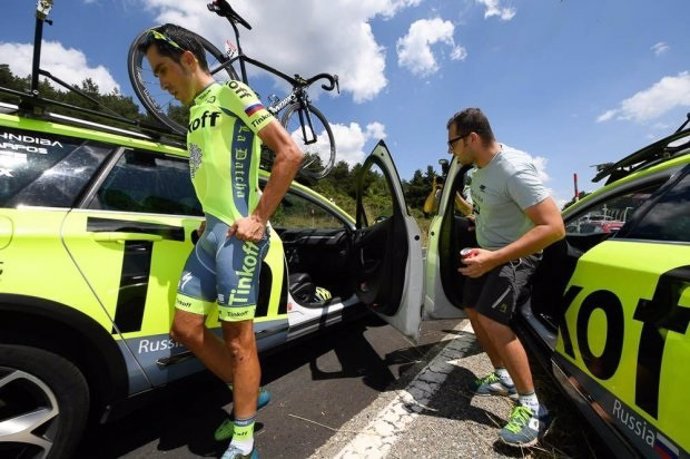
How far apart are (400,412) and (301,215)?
1932mm

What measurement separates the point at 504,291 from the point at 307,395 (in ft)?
4.62

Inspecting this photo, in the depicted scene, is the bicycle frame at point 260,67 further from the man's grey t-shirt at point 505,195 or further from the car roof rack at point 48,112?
the man's grey t-shirt at point 505,195

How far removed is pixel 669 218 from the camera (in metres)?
1.54

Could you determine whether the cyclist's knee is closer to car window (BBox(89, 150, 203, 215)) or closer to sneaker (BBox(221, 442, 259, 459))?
sneaker (BBox(221, 442, 259, 459))

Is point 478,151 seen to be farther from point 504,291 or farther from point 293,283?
point 293,283

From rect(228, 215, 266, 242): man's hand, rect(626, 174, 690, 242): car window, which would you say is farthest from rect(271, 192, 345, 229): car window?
rect(626, 174, 690, 242): car window

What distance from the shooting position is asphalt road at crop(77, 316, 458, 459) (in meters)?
1.88

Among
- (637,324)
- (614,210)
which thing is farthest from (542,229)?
(614,210)

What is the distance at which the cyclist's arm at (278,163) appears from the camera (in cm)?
157

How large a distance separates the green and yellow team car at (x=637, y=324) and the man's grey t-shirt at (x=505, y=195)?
1.27ft

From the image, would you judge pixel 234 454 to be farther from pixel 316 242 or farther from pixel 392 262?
pixel 316 242

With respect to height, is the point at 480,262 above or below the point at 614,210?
below

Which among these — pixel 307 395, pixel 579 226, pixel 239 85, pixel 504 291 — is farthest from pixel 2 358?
pixel 579 226

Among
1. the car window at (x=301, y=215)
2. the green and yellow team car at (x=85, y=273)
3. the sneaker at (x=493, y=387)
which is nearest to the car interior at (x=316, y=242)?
the car window at (x=301, y=215)
